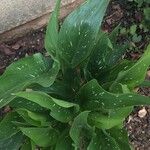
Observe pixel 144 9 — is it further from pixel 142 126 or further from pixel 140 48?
pixel 142 126

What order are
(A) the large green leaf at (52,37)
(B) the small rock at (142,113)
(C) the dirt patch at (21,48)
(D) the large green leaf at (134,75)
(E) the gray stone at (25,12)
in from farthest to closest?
(C) the dirt patch at (21,48)
(E) the gray stone at (25,12)
(B) the small rock at (142,113)
(A) the large green leaf at (52,37)
(D) the large green leaf at (134,75)

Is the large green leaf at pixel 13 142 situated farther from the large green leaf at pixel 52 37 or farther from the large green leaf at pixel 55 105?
the large green leaf at pixel 52 37

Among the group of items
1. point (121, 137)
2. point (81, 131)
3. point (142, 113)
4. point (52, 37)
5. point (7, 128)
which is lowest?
point (142, 113)

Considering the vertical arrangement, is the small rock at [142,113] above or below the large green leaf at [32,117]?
below

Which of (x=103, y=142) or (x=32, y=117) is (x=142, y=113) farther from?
(x=32, y=117)

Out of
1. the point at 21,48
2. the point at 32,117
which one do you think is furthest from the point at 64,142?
the point at 21,48

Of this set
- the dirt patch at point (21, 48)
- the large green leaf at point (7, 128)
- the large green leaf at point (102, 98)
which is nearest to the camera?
the large green leaf at point (102, 98)

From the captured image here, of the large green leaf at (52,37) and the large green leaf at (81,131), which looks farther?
the large green leaf at (52,37)

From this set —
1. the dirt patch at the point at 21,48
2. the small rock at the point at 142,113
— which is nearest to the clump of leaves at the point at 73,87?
the small rock at the point at 142,113
